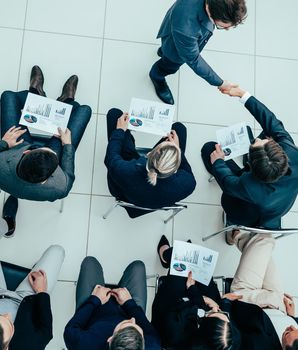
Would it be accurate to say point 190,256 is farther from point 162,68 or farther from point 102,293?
point 162,68

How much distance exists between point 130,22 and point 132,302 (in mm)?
2436

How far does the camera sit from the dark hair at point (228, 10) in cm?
229

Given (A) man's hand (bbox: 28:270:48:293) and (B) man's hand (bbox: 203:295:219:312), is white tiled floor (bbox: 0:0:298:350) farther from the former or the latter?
(B) man's hand (bbox: 203:295:219:312)

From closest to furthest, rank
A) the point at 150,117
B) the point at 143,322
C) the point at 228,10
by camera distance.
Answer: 1. the point at 228,10
2. the point at 143,322
3. the point at 150,117

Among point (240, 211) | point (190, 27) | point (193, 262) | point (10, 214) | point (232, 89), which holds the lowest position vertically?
point (193, 262)

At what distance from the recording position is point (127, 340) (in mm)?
2010

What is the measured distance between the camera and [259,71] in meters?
3.76

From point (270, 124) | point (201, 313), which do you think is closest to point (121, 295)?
point (201, 313)

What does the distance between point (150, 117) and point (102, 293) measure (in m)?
1.38

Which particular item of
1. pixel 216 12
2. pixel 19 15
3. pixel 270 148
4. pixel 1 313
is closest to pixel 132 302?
pixel 1 313

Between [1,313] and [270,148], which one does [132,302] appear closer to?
[1,313]

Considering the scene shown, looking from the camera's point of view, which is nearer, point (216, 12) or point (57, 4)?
point (216, 12)

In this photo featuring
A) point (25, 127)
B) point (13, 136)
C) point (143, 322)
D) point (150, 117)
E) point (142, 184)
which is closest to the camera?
point (143, 322)

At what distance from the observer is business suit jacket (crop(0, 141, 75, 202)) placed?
246cm
